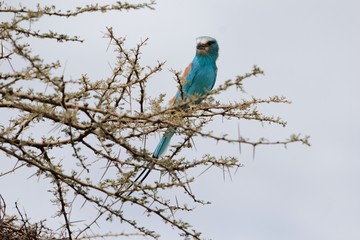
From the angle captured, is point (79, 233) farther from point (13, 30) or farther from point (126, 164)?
point (13, 30)

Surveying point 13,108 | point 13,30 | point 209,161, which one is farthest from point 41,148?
point 209,161

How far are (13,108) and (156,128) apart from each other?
3.09ft

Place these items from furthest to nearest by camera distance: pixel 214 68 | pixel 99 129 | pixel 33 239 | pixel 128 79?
pixel 214 68 → pixel 33 239 → pixel 128 79 → pixel 99 129

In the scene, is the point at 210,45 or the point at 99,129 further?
→ the point at 210,45

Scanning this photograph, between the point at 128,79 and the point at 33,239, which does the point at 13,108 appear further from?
the point at 33,239

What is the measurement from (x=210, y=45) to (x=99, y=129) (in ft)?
9.25

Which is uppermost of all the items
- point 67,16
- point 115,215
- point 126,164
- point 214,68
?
point 214,68

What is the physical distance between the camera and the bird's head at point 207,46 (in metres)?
6.51

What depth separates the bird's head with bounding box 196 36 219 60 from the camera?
6.51 m

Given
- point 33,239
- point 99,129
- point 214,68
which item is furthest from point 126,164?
point 214,68

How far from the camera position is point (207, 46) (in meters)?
6.54

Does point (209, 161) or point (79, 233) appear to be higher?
point (209, 161)

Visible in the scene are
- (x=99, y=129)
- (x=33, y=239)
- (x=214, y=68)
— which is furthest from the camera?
(x=214, y=68)

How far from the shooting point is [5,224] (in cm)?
534
